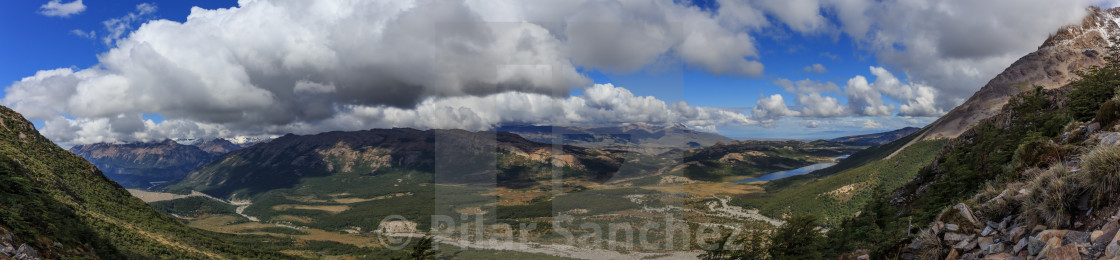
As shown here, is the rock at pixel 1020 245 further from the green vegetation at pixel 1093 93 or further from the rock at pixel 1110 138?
the green vegetation at pixel 1093 93

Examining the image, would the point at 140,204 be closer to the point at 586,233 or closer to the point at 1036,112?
the point at 586,233

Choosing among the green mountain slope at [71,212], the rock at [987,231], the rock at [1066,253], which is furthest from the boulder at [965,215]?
the green mountain slope at [71,212]

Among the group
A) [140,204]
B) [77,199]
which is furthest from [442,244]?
[77,199]

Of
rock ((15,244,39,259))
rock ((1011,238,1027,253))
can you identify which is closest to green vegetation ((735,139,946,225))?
rock ((1011,238,1027,253))

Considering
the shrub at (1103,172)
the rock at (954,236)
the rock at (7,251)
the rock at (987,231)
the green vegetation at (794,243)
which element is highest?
the shrub at (1103,172)

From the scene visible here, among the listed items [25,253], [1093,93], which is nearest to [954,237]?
[1093,93]

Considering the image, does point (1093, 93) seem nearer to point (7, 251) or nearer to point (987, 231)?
point (987, 231)
